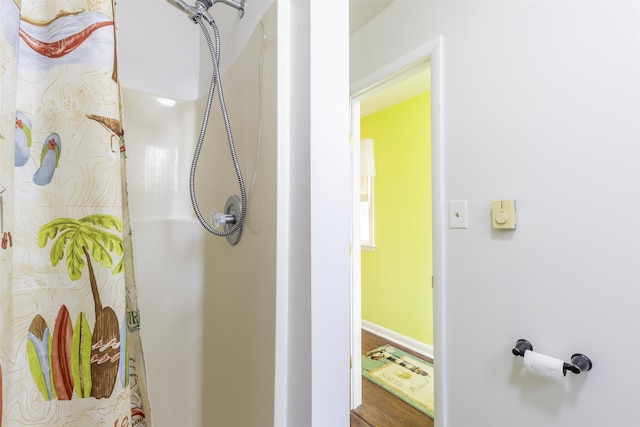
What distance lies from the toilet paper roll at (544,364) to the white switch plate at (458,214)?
49 cm

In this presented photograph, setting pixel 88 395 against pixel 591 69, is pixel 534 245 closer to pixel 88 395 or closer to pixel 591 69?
pixel 591 69

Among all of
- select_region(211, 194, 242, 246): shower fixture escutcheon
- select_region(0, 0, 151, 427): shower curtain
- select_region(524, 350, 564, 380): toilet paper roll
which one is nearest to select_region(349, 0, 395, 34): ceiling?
select_region(211, 194, 242, 246): shower fixture escutcheon

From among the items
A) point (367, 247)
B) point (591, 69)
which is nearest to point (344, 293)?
point (591, 69)

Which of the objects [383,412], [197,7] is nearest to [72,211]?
[197,7]

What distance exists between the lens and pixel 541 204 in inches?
38.3

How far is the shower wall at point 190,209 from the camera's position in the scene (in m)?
0.84

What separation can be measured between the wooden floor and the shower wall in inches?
38.9

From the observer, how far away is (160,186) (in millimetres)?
1378

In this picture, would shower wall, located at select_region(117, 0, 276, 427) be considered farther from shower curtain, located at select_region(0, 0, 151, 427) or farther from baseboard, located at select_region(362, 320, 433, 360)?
baseboard, located at select_region(362, 320, 433, 360)

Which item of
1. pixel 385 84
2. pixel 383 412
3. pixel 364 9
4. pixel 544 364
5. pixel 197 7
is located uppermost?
pixel 364 9

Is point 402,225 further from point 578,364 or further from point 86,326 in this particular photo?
point 86,326

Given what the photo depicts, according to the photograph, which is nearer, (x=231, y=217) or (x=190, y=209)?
(x=231, y=217)

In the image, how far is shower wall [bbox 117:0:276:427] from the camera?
835 mm

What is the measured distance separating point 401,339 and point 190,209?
2302 millimetres
